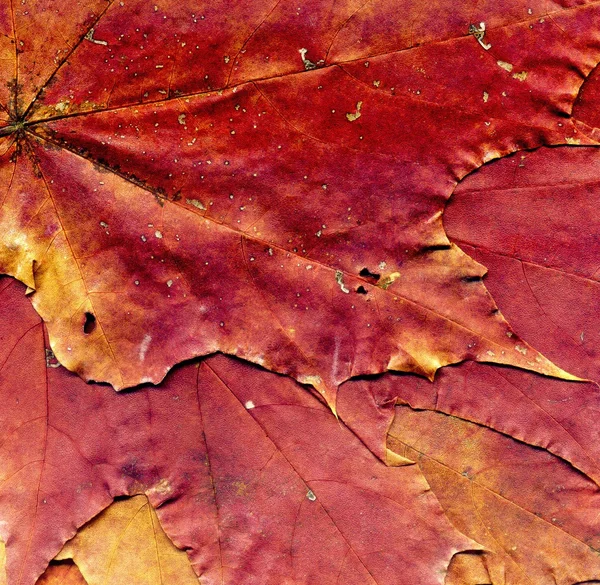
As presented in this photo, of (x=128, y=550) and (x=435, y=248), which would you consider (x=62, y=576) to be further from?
(x=435, y=248)

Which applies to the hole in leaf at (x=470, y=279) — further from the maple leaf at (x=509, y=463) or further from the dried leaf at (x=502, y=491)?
the dried leaf at (x=502, y=491)

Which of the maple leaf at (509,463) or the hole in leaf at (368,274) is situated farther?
the maple leaf at (509,463)

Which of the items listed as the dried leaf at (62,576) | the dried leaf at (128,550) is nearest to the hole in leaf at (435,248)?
the dried leaf at (128,550)

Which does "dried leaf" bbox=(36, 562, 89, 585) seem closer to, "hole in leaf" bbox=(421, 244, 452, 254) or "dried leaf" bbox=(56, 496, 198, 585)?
"dried leaf" bbox=(56, 496, 198, 585)

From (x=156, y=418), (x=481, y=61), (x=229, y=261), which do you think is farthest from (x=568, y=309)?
(x=156, y=418)

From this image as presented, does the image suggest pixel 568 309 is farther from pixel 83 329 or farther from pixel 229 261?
pixel 83 329
